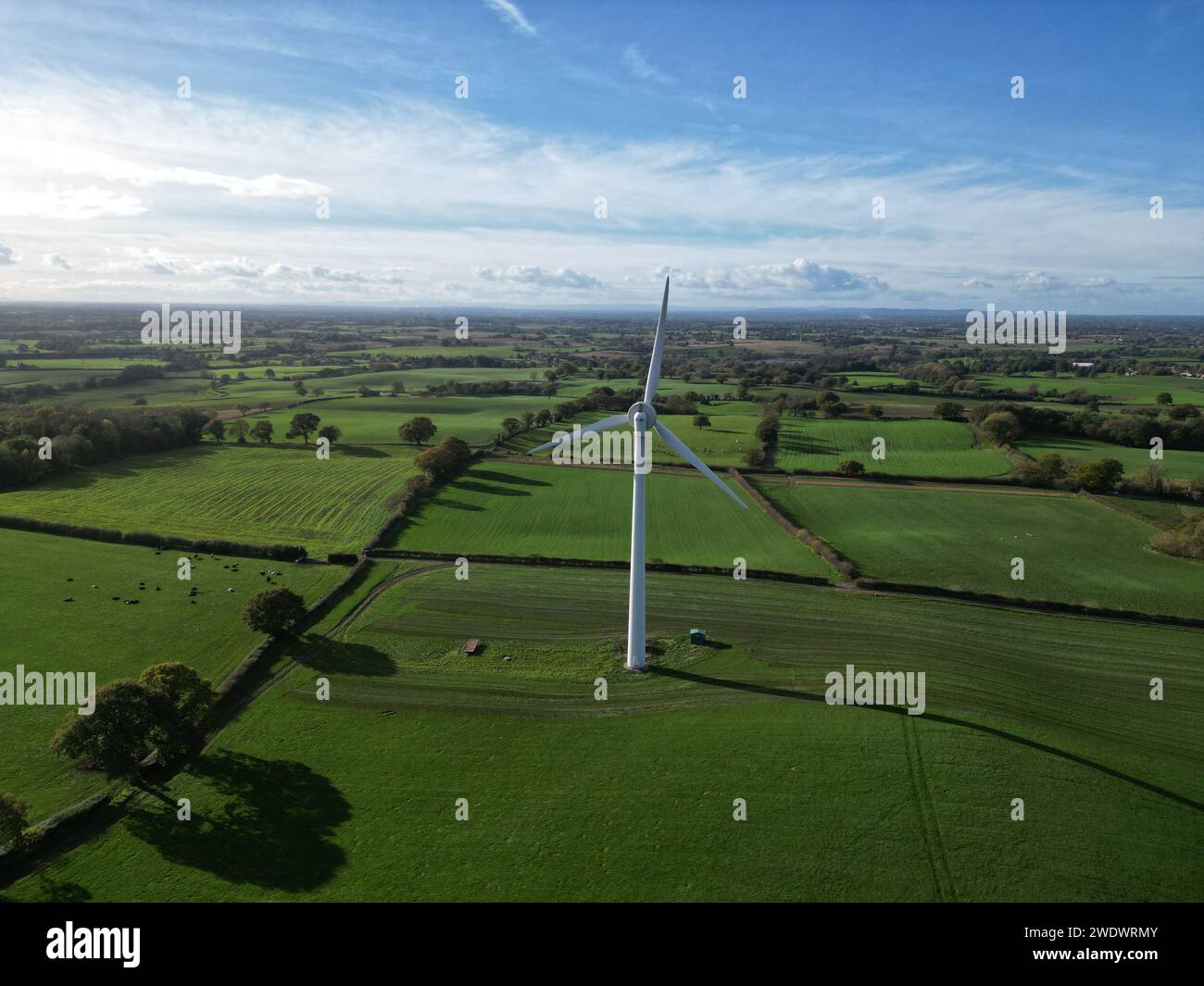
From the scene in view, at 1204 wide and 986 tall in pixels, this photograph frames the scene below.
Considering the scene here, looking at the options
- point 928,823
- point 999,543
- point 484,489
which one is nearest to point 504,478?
point 484,489

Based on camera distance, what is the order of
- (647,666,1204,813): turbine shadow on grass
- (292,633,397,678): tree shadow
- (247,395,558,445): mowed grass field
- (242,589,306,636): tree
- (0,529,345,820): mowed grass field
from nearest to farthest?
(647,666,1204,813): turbine shadow on grass → (0,529,345,820): mowed grass field → (292,633,397,678): tree shadow → (242,589,306,636): tree → (247,395,558,445): mowed grass field

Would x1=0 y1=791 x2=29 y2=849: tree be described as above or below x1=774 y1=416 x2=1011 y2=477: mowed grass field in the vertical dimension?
below

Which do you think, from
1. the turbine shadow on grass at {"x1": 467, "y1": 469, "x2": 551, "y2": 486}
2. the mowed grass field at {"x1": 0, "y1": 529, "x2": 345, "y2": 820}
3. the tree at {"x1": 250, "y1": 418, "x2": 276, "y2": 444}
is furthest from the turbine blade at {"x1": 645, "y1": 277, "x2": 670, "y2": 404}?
the tree at {"x1": 250, "y1": 418, "x2": 276, "y2": 444}

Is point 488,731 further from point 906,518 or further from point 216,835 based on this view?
point 906,518

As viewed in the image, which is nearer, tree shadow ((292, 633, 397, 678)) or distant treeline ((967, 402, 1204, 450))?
tree shadow ((292, 633, 397, 678))

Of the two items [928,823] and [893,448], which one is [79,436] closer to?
[928,823]

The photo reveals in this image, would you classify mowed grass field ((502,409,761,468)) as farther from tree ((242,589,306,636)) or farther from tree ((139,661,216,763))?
tree ((139,661,216,763))

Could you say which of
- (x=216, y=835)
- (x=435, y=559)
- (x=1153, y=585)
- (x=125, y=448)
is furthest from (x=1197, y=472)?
(x=125, y=448)
